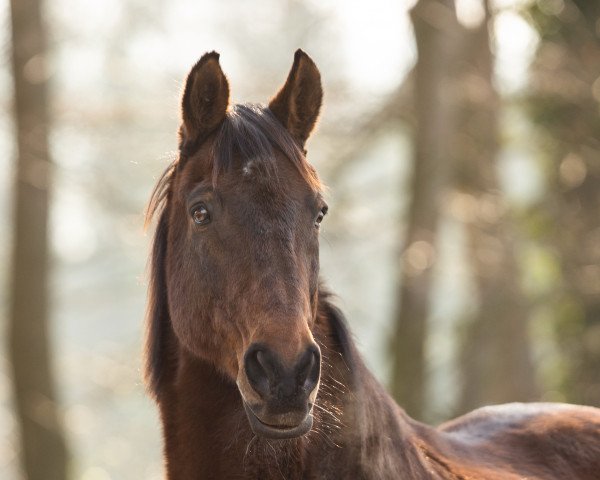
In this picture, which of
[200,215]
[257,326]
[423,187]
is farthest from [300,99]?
[423,187]

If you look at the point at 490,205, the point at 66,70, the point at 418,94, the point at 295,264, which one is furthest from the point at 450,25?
the point at 66,70

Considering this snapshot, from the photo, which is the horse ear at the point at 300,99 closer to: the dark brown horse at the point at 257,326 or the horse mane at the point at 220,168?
the dark brown horse at the point at 257,326

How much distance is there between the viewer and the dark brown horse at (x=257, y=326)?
349 centimetres

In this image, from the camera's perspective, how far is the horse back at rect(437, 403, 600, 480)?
4.66 m

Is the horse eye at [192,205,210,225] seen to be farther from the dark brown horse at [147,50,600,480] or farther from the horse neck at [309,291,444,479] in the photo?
the horse neck at [309,291,444,479]

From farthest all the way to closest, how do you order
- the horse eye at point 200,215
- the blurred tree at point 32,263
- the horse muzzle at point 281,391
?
the blurred tree at point 32,263, the horse eye at point 200,215, the horse muzzle at point 281,391

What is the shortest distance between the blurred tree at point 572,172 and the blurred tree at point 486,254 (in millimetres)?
794

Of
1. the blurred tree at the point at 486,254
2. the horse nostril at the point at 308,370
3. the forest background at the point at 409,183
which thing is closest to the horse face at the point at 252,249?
the horse nostril at the point at 308,370

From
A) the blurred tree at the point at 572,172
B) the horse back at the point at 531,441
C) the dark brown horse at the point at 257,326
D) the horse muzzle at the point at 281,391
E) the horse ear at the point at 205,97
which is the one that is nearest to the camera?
the horse muzzle at the point at 281,391

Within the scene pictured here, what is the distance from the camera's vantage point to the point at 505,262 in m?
14.5

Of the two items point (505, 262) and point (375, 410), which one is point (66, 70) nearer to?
→ point (505, 262)

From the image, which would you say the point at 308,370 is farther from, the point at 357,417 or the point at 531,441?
the point at 531,441

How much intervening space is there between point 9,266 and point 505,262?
7125mm

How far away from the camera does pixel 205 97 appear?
14.0ft
